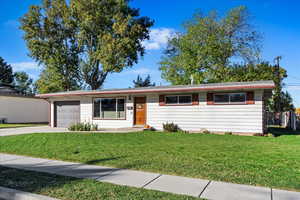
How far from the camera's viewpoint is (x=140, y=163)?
205 inches

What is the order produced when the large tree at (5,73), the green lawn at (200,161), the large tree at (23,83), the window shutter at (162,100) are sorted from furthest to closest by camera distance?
the large tree at (23,83) < the large tree at (5,73) < the window shutter at (162,100) < the green lawn at (200,161)

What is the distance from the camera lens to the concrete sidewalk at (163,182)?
3.36 metres

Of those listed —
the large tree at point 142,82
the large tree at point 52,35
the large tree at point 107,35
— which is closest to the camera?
the large tree at point 107,35

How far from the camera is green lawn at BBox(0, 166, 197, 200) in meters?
3.31

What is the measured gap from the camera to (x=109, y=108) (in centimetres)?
1482

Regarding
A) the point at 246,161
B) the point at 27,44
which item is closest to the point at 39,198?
the point at 246,161

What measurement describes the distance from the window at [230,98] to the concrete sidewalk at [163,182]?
8357 mm

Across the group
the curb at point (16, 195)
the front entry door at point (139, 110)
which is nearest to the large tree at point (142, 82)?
the front entry door at point (139, 110)

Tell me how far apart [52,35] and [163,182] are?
81.6 ft

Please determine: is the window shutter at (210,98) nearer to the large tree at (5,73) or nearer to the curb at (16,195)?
the curb at (16,195)

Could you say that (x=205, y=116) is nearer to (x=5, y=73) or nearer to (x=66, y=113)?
(x=66, y=113)

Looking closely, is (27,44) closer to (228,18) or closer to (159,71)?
(159,71)

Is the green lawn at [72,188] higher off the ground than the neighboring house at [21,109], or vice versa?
the neighboring house at [21,109]

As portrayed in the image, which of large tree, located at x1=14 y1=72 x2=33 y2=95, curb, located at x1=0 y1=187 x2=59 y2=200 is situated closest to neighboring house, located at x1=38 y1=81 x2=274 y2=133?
curb, located at x1=0 y1=187 x2=59 y2=200
